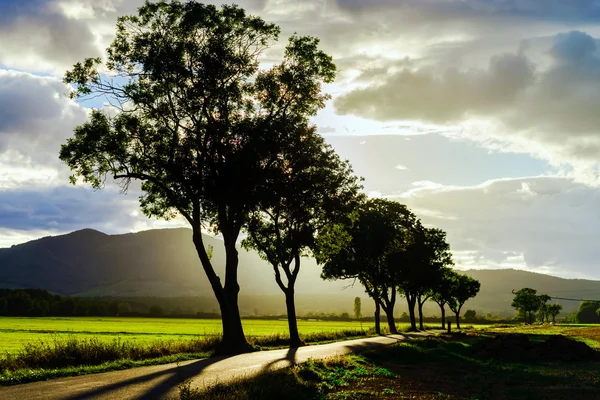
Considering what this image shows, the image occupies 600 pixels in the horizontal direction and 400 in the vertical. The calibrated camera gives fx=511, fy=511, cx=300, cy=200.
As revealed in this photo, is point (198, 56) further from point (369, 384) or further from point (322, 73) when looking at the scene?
point (369, 384)

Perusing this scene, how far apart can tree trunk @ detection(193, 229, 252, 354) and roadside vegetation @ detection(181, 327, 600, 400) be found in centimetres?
853

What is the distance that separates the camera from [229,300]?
36.4 meters

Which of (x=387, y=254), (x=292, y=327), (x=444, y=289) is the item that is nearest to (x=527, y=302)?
(x=444, y=289)

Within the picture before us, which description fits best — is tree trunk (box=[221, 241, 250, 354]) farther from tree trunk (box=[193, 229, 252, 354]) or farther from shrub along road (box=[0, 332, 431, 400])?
shrub along road (box=[0, 332, 431, 400])

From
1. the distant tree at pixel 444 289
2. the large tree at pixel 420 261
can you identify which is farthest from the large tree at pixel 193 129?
the distant tree at pixel 444 289

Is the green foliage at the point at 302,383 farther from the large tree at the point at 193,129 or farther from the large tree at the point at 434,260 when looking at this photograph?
the large tree at the point at 434,260

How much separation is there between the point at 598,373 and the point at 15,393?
29.7 metres

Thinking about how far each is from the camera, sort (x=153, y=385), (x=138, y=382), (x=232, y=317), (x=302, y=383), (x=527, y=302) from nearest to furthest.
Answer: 1. (x=153, y=385)
2. (x=138, y=382)
3. (x=302, y=383)
4. (x=232, y=317)
5. (x=527, y=302)

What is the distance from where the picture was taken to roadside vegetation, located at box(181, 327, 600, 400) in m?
18.3

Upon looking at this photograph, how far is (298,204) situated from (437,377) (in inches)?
766

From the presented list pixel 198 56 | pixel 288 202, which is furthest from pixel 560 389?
pixel 198 56

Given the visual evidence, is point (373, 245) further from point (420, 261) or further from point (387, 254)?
point (420, 261)

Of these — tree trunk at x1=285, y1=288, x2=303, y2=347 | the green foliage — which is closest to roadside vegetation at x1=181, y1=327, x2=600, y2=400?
the green foliage

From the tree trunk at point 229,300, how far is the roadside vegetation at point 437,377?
8.53 metres
